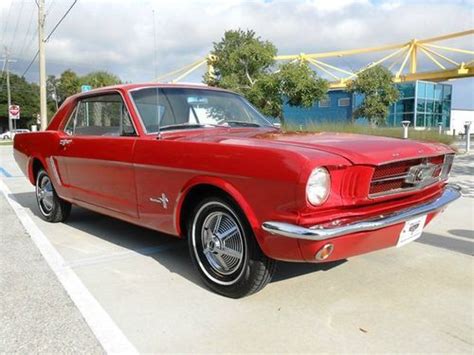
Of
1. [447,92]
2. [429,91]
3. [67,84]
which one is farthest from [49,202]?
[67,84]

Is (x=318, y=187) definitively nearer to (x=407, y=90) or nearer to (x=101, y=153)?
(x=101, y=153)

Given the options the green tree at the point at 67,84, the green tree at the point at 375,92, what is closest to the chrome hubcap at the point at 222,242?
the green tree at the point at 375,92

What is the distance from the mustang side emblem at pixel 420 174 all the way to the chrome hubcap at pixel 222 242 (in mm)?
1243

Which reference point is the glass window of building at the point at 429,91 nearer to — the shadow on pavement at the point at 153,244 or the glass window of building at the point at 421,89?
the glass window of building at the point at 421,89

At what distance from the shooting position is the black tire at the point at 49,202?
19.6 feet

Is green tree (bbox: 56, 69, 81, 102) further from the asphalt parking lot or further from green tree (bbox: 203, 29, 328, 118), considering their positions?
the asphalt parking lot

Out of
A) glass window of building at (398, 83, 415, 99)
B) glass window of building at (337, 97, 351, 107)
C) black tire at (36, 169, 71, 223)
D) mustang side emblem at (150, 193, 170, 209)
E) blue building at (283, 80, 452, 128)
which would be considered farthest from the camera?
glass window of building at (337, 97, 351, 107)

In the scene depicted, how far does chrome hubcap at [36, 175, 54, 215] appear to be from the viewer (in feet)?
19.9

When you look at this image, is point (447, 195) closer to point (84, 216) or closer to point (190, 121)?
point (190, 121)

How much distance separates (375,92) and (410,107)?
1730 cm

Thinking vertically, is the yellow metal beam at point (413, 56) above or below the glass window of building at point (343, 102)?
above

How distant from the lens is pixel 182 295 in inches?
140

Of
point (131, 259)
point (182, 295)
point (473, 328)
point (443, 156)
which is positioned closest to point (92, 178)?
point (131, 259)

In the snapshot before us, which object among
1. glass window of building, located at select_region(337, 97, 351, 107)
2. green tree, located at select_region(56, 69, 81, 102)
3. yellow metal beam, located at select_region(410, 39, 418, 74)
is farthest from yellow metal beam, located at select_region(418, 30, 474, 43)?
green tree, located at select_region(56, 69, 81, 102)
